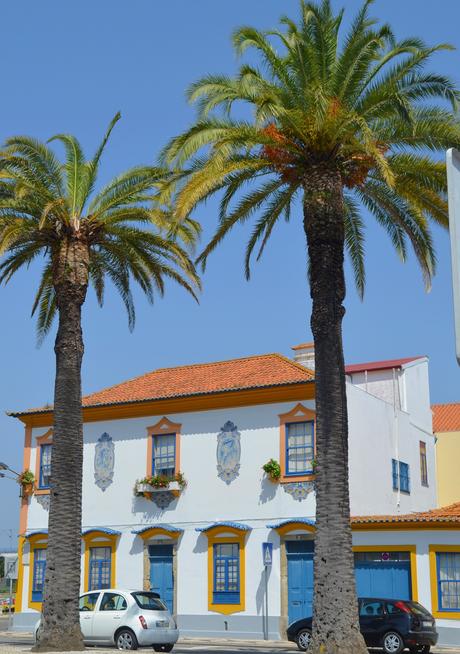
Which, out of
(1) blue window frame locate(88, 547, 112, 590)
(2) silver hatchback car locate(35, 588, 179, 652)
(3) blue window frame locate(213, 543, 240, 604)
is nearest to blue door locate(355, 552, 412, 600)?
(3) blue window frame locate(213, 543, 240, 604)

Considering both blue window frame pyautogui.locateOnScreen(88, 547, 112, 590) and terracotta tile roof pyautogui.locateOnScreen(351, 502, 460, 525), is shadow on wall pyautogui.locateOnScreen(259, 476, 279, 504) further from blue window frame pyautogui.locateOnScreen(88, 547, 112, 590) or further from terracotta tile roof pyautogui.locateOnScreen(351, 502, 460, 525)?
blue window frame pyautogui.locateOnScreen(88, 547, 112, 590)

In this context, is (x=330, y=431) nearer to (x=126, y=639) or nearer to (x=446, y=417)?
(x=126, y=639)

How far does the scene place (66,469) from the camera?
2169 centimetres

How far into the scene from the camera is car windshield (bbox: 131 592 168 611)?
23.9 meters

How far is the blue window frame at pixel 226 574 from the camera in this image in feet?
102

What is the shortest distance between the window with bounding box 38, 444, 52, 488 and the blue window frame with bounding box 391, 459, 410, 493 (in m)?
13.0

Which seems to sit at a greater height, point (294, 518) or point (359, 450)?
point (359, 450)

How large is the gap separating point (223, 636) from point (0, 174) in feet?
56.5

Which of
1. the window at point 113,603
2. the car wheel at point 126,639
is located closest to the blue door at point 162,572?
the window at point 113,603

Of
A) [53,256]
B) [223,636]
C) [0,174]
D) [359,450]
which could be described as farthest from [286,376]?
[0,174]

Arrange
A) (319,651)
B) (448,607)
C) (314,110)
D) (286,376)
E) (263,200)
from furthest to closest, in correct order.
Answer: (286,376) < (448,607) < (263,200) < (314,110) < (319,651)

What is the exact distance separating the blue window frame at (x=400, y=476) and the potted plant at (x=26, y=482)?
44.9 feet

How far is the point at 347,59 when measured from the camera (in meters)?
18.8

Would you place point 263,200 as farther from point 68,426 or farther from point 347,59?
point 68,426
